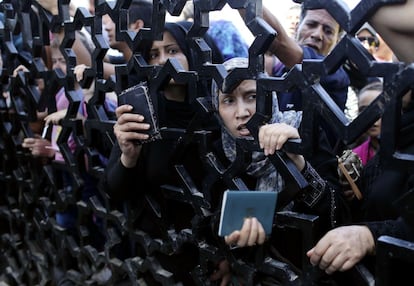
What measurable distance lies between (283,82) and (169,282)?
35.8 inches

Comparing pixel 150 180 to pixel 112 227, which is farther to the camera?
pixel 112 227

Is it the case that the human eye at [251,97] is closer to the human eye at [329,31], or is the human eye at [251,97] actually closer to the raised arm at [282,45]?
the raised arm at [282,45]

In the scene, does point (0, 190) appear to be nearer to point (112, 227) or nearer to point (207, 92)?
point (112, 227)

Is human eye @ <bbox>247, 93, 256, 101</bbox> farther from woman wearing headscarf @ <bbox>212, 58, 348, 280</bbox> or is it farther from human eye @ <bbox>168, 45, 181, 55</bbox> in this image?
human eye @ <bbox>168, 45, 181, 55</bbox>

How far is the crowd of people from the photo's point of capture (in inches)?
50.5

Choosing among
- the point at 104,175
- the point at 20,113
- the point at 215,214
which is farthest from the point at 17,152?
the point at 215,214

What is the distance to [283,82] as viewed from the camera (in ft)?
4.43

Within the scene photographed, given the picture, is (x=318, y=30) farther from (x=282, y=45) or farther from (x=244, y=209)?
(x=244, y=209)

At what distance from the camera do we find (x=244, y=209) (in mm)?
1357

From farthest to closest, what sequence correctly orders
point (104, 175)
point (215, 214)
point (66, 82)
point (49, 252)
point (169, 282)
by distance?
point (49, 252) → point (66, 82) → point (104, 175) → point (169, 282) → point (215, 214)

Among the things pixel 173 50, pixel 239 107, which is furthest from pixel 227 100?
pixel 173 50

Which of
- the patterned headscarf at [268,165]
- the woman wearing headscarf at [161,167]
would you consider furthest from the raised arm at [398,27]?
the woman wearing headscarf at [161,167]

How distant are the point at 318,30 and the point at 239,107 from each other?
106cm

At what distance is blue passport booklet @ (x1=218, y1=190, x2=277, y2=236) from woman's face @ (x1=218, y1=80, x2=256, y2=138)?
0.94 feet
